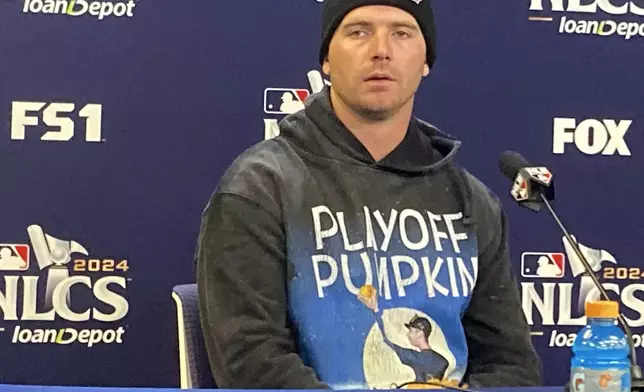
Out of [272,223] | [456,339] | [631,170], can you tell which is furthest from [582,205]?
[272,223]

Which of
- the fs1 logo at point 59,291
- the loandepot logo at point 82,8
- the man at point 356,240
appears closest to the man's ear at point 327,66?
the man at point 356,240

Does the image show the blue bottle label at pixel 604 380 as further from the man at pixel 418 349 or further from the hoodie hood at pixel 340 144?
the hoodie hood at pixel 340 144

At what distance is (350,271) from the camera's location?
1987 mm

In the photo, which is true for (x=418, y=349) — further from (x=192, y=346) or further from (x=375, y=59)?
(x=375, y=59)

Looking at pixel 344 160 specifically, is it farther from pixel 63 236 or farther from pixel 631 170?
pixel 631 170

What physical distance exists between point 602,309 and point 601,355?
0.27 ft

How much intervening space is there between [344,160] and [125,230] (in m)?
0.77

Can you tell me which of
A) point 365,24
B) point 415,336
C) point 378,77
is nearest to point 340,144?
point 378,77

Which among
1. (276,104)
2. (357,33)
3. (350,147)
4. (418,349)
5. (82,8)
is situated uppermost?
(82,8)

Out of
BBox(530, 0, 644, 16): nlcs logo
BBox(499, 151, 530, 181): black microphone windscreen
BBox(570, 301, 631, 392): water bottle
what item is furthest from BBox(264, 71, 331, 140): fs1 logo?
BBox(570, 301, 631, 392): water bottle

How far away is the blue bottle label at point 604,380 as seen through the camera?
1354 mm

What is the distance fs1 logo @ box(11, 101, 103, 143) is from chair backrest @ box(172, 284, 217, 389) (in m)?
0.74

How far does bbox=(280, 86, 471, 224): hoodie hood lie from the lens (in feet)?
6.78

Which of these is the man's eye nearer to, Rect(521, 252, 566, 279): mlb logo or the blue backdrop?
the blue backdrop
